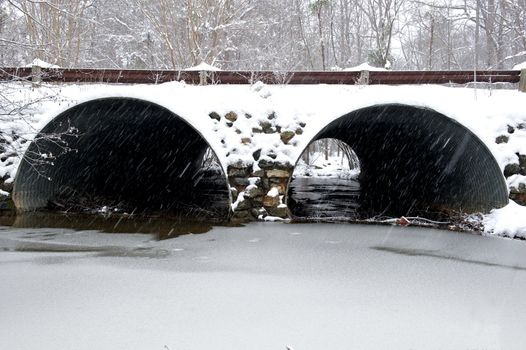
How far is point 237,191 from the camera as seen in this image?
12062 millimetres

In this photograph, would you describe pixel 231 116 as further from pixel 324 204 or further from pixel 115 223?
pixel 324 204

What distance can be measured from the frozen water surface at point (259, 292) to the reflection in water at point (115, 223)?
29.3 inches

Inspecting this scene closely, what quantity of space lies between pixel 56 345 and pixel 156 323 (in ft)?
3.30

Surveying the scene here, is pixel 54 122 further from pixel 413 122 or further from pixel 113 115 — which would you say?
pixel 413 122

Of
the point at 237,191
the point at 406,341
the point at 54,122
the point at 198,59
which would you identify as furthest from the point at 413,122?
the point at 198,59

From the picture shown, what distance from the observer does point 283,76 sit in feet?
45.3

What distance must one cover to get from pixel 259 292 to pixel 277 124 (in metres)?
6.33

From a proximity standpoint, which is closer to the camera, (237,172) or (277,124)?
(237,172)

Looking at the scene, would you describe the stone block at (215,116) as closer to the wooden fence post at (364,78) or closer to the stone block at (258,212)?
the stone block at (258,212)

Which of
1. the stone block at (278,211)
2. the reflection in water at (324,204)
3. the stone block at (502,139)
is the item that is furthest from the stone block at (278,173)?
the stone block at (502,139)

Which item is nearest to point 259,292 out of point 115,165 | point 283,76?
point 283,76

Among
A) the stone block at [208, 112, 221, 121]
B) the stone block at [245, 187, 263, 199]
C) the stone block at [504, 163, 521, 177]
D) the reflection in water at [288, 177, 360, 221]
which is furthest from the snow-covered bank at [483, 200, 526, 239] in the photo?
the stone block at [208, 112, 221, 121]

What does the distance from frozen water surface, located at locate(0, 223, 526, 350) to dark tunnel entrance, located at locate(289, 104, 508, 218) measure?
2.37m

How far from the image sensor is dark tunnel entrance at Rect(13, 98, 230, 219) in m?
13.0
